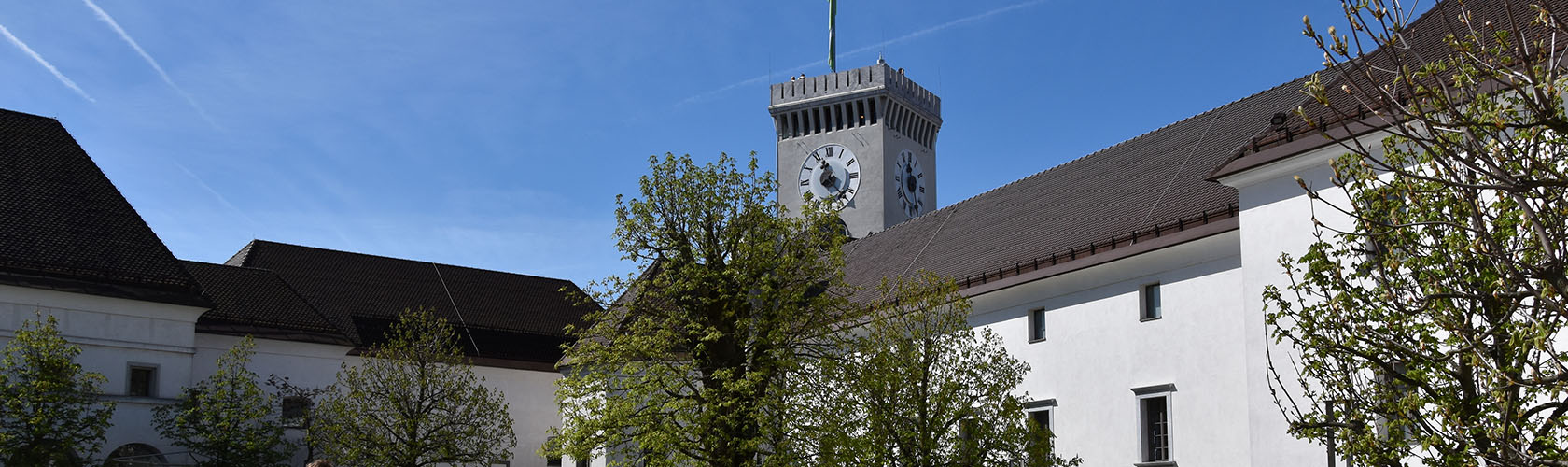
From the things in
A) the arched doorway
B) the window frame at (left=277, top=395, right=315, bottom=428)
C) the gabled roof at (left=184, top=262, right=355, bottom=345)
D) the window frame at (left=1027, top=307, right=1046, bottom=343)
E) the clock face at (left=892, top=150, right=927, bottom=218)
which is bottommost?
the arched doorway

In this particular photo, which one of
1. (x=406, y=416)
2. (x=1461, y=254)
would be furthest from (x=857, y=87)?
(x=1461, y=254)

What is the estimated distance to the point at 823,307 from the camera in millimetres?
29969

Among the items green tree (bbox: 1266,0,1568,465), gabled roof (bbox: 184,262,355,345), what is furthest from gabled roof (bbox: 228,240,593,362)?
green tree (bbox: 1266,0,1568,465)

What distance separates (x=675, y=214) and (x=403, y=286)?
32.8 meters

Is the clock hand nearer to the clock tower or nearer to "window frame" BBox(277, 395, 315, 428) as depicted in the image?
the clock tower

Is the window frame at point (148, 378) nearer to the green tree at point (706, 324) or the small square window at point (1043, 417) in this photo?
the green tree at point (706, 324)

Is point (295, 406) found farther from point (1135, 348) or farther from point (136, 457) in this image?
point (1135, 348)

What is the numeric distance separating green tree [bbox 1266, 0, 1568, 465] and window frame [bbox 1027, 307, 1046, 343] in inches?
789

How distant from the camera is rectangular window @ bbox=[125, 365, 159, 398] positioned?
43812 mm

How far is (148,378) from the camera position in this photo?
1748 inches

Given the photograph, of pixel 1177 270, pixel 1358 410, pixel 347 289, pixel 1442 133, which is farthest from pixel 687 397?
pixel 347 289

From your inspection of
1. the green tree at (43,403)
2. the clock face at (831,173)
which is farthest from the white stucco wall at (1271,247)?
the clock face at (831,173)

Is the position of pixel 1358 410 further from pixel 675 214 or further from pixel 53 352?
pixel 53 352

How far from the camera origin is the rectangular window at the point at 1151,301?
31.3 meters
